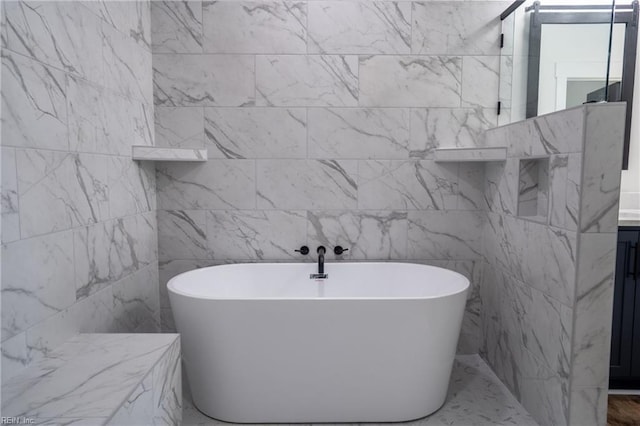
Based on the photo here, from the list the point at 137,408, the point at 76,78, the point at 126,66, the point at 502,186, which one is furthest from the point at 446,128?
the point at 137,408

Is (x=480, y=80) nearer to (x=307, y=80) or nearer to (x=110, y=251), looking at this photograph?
(x=307, y=80)

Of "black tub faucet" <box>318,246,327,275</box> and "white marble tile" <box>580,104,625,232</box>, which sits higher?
"white marble tile" <box>580,104,625,232</box>

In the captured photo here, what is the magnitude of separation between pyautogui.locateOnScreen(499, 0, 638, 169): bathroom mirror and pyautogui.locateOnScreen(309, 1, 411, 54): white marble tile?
2.39 feet

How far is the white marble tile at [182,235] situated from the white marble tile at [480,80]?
2.03 m

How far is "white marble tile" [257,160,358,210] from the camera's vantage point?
289cm

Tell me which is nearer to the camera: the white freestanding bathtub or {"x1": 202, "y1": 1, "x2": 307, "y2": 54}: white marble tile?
the white freestanding bathtub

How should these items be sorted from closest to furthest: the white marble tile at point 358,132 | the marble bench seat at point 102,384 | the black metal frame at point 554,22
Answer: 1. the marble bench seat at point 102,384
2. the black metal frame at point 554,22
3. the white marble tile at point 358,132

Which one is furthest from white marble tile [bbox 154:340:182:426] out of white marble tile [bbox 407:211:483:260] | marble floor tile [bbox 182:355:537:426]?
white marble tile [bbox 407:211:483:260]

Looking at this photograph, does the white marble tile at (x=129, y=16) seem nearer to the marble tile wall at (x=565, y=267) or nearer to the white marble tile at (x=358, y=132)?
the white marble tile at (x=358, y=132)

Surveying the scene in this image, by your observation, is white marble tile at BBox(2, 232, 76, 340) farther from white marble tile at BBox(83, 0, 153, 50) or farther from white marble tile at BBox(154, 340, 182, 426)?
white marble tile at BBox(83, 0, 153, 50)

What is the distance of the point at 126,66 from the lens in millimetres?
2473

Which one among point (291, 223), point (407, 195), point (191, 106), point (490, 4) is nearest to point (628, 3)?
point (490, 4)

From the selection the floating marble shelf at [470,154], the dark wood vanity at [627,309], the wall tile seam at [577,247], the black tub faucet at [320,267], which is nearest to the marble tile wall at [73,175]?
the black tub faucet at [320,267]

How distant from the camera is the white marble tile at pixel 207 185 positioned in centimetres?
288
